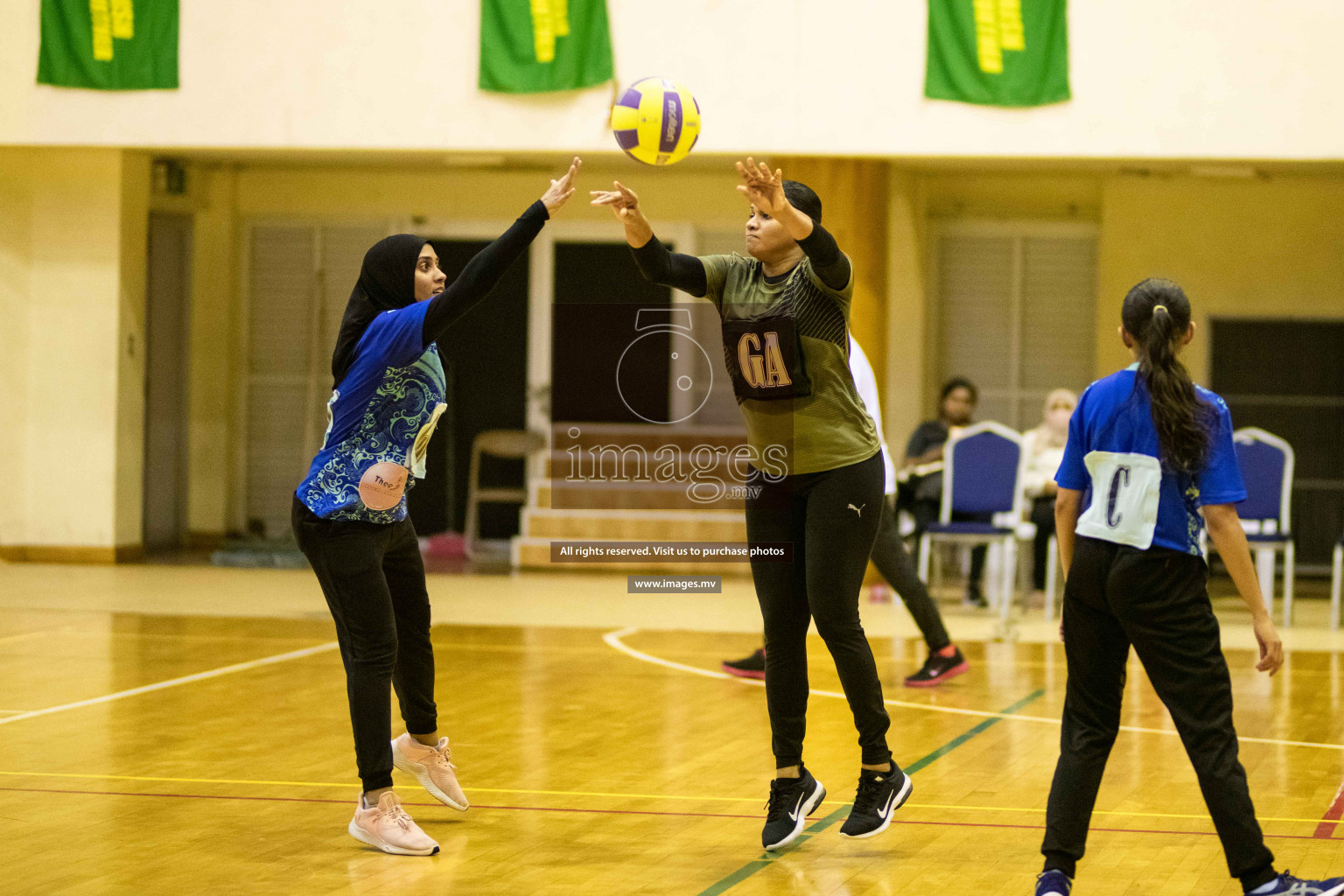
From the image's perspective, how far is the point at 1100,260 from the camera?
42.8 ft

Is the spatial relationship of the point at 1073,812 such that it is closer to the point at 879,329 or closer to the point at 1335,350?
the point at 879,329

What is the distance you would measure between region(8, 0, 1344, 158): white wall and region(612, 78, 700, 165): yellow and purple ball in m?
6.23

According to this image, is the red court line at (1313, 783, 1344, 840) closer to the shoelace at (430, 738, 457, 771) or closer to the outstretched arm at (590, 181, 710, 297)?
the outstretched arm at (590, 181, 710, 297)

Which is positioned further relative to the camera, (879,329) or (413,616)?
(879,329)

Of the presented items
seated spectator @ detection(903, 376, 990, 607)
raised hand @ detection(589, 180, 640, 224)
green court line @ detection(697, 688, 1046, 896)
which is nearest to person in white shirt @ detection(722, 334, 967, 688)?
green court line @ detection(697, 688, 1046, 896)

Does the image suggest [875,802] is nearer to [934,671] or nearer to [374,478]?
[374,478]

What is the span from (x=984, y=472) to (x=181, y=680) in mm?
5535

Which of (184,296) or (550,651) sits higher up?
(184,296)

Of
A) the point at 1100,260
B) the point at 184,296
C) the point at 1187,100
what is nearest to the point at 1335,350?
the point at 1100,260

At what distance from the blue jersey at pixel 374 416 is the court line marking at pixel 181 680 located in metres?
2.54

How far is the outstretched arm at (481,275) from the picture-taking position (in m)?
3.60

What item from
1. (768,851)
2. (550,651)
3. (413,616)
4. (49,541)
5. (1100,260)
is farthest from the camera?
(1100,260)

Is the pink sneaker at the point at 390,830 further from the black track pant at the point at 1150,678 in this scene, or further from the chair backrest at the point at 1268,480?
the chair backrest at the point at 1268,480

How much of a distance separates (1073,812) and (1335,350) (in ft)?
35.4
